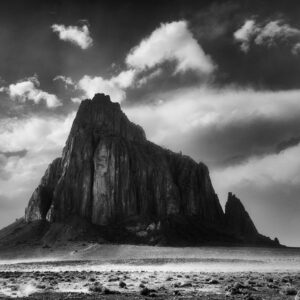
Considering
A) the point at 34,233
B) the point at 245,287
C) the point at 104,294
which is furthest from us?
the point at 34,233

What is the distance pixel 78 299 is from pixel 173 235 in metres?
159

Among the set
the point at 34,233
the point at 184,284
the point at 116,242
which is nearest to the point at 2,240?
the point at 34,233

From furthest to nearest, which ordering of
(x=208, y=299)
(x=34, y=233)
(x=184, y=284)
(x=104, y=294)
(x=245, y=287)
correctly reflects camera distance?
(x=34, y=233), (x=184, y=284), (x=245, y=287), (x=104, y=294), (x=208, y=299)

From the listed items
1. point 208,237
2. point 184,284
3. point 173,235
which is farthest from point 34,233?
point 184,284

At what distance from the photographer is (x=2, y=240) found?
620 ft

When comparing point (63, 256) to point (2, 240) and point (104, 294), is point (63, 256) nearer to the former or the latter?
point (2, 240)

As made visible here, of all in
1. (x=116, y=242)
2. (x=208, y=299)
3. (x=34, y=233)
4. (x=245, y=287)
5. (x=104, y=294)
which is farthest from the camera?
(x=34, y=233)

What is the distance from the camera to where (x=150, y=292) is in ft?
106

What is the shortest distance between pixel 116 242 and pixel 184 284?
142 meters

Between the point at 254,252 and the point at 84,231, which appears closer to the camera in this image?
the point at 254,252

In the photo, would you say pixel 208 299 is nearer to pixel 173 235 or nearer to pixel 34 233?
pixel 173 235

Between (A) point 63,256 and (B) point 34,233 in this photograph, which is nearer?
(A) point 63,256

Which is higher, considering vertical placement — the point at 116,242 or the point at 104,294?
the point at 116,242

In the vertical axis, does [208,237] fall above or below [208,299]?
above
